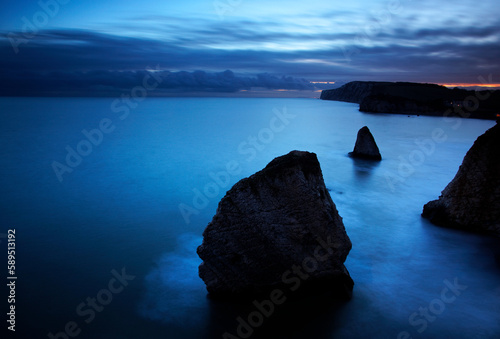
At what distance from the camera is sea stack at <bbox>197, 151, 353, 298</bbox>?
827cm

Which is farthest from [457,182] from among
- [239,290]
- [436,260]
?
→ [239,290]

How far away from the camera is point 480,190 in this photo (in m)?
12.6

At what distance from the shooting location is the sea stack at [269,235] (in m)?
8.27

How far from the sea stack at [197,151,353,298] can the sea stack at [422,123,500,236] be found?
25.0 feet

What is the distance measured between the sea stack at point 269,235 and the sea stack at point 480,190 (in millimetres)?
7631

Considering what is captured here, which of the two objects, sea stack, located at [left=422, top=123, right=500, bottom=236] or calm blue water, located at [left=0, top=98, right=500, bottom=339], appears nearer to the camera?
calm blue water, located at [left=0, top=98, right=500, bottom=339]

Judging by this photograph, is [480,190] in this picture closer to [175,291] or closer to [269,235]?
[269,235]

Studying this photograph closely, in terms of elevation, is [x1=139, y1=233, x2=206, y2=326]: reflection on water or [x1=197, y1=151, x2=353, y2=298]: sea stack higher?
[x1=197, y1=151, x2=353, y2=298]: sea stack

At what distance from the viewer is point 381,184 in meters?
20.7

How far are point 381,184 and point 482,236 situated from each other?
849cm

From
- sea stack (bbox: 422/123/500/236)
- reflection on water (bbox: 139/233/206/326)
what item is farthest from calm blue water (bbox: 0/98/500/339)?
sea stack (bbox: 422/123/500/236)

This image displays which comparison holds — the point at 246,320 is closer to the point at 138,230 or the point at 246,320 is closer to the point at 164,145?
the point at 138,230

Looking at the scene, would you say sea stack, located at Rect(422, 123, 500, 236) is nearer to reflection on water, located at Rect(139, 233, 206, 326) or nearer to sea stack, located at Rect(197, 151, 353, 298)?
sea stack, located at Rect(197, 151, 353, 298)

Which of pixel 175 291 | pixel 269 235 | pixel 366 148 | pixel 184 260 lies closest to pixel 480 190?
pixel 269 235
